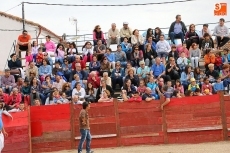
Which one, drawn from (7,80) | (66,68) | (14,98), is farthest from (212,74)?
(7,80)

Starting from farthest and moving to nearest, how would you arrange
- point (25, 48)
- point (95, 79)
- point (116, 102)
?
1. point (25, 48)
2. point (95, 79)
3. point (116, 102)

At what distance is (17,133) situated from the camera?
1561 centimetres

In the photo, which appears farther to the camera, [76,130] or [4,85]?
[4,85]

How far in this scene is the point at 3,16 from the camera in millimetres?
28297

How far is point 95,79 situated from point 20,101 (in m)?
2.23

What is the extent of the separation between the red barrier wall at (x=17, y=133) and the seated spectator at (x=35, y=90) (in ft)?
4.66

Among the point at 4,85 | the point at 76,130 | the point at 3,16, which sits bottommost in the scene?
the point at 76,130

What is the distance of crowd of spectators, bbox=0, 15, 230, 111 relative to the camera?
55.4 ft

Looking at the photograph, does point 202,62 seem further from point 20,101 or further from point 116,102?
point 20,101

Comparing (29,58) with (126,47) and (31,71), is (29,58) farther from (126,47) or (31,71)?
(126,47)

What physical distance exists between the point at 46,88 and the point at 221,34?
6.24 meters

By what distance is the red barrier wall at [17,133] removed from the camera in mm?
15281

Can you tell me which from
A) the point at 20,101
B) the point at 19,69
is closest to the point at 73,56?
the point at 19,69

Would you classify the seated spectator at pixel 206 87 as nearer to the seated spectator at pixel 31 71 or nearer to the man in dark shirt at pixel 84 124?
the man in dark shirt at pixel 84 124
